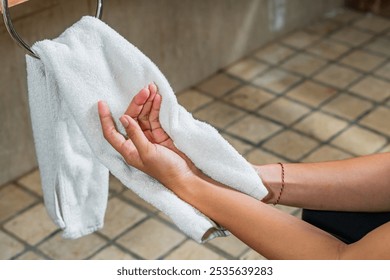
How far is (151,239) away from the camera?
6.68 feet

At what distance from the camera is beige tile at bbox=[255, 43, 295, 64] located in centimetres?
291

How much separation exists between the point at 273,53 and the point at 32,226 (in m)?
1.32

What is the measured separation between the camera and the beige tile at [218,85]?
2.70 m

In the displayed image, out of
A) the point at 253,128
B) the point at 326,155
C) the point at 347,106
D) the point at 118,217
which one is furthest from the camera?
the point at 347,106

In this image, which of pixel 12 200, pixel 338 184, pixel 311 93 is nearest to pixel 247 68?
pixel 311 93

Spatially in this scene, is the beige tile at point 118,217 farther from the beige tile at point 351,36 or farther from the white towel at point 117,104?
the beige tile at point 351,36

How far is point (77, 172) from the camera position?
54.7 inches

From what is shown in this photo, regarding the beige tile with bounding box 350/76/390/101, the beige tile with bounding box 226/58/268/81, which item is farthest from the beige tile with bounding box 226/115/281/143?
the beige tile with bounding box 350/76/390/101

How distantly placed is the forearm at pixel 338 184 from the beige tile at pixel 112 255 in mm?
723

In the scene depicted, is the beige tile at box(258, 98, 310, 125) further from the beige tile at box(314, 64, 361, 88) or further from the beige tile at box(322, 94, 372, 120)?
the beige tile at box(314, 64, 361, 88)

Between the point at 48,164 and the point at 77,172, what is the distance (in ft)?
0.22

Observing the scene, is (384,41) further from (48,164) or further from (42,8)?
(48,164)

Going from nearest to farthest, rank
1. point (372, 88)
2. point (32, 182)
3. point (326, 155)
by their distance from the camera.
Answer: point (32, 182) → point (326, 155) → point (372, 88)

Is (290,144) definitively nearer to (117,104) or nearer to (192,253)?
(192,253)
